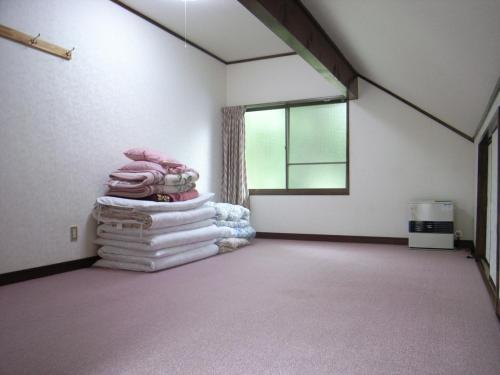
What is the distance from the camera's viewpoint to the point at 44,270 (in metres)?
3.26

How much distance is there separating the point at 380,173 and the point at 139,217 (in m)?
3.14

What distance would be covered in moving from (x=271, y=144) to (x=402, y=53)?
9.23 feet

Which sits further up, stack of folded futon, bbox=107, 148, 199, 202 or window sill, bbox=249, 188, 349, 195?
stack of folded futon, bbox=107, 148, 199, 202

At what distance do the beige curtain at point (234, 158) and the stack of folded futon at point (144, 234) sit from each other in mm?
1802

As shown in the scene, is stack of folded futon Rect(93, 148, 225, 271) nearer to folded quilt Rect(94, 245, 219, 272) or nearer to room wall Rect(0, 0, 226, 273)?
folded quilt Rect(94, 245, 219, 272)

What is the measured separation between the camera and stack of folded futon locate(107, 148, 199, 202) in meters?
3.64

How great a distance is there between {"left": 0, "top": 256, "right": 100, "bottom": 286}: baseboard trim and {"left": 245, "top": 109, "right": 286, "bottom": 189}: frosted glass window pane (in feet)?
8.95

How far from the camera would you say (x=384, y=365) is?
1.57 metres

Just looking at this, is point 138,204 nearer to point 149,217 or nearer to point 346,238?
point 149,217

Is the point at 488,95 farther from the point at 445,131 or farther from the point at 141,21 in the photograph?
the point at 141,21

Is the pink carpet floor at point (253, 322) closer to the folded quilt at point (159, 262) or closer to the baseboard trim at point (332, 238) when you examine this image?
the folded quilt at point (159, 262)

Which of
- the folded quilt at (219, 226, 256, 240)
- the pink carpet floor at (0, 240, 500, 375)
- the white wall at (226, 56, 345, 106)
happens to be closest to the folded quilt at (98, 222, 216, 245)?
the pink carpet floor at (0, 240, 500, 375)

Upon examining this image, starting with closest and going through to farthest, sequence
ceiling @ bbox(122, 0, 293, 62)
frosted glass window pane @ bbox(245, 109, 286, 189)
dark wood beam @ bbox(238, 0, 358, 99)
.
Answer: dark wood beam @ bbox(238, 0, 358, 99) → ceiling @ bbox(122, 0, 293, 62) → frosted glass window pane @ bbox(245, 109, 286, 189)

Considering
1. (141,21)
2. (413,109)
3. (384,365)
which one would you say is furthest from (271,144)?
(384,365)
